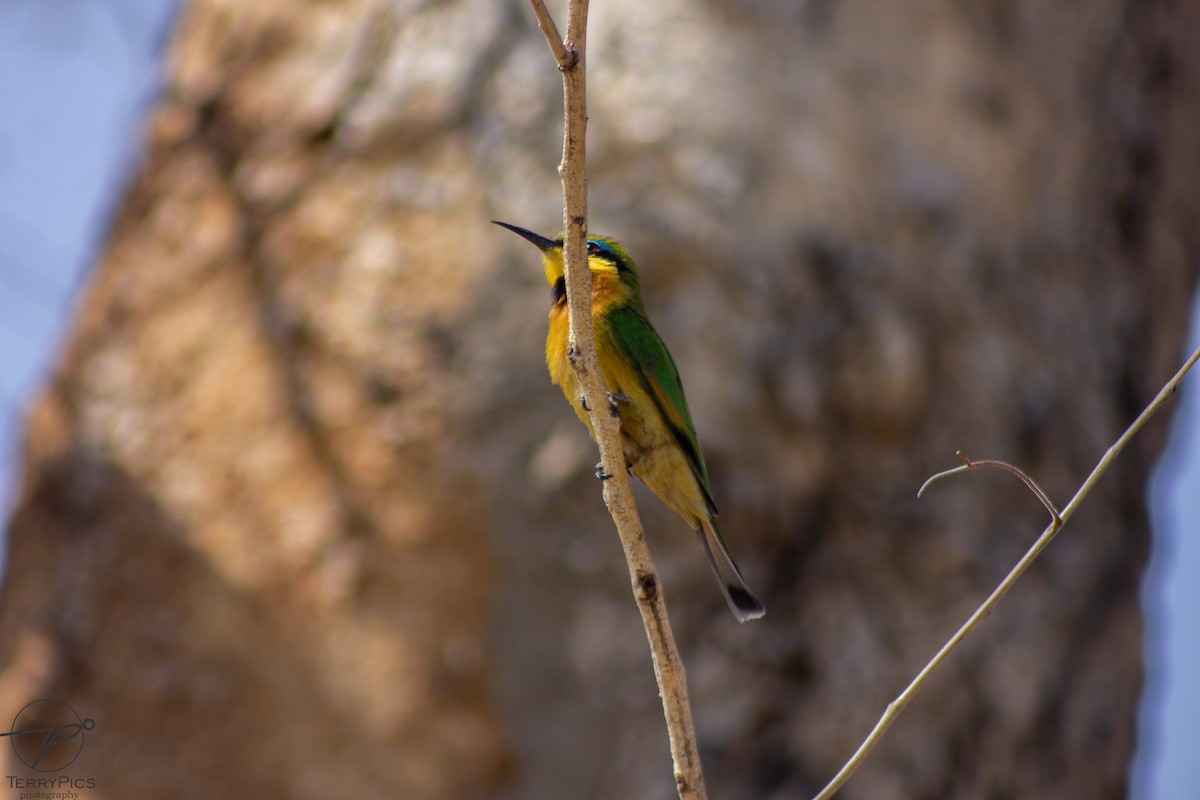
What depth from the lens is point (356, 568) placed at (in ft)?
12.7

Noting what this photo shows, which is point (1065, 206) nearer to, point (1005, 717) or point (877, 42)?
point (877, 42)

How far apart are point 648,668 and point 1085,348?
7.91ft

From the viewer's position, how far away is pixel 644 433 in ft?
9.82

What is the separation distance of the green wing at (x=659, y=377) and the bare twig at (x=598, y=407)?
1.07m

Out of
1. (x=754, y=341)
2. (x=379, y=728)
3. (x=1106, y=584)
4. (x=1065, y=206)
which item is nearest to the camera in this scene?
(x=379, y=728)

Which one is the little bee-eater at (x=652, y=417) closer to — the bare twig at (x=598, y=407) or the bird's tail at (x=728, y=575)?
the bird's tail at (x=728, y=575)

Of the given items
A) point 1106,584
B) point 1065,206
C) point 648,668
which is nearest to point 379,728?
point 648,668

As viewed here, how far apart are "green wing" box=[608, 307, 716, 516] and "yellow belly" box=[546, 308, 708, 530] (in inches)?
0.6

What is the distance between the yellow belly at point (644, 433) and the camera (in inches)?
116

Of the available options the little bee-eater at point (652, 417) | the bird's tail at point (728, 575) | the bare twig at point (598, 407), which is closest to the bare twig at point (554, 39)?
the bare twig at point (598, 407)

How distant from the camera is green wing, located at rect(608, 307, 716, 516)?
2.98 metres
